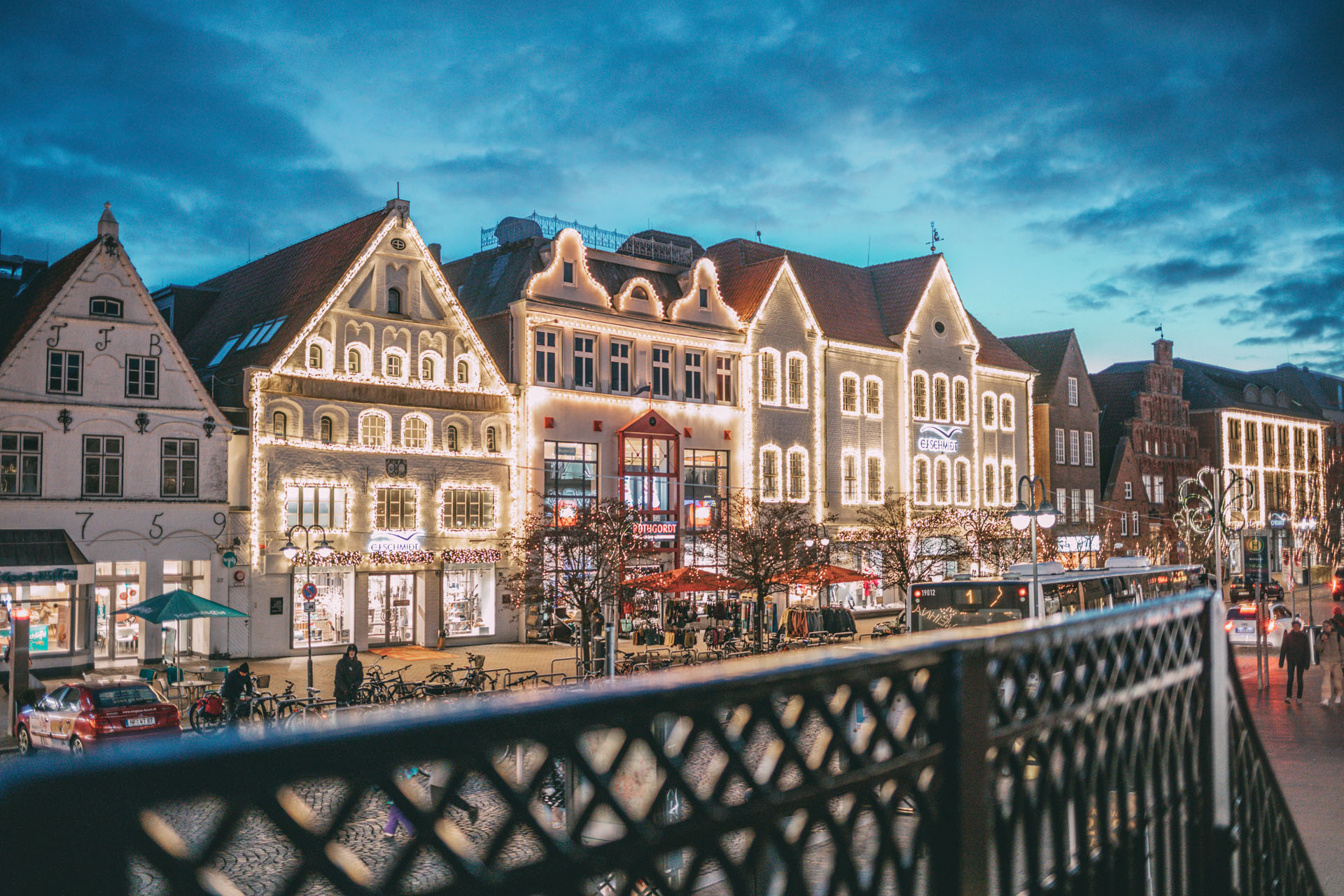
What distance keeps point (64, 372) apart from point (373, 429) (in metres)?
9.47

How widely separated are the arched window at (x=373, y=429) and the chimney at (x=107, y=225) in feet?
30.4

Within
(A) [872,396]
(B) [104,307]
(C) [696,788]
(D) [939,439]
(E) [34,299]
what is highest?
(E) [34,299]

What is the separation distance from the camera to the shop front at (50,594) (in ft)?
106

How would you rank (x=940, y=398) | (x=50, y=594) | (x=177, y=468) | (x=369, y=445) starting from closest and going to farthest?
(x=50, y=594)
(x=177, y=468)
(x=369, y=445)
(x=940, y=398)

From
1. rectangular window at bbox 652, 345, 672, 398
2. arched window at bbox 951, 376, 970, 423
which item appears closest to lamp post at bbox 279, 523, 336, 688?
rectangular window at bbox 652, 345, 672, 398

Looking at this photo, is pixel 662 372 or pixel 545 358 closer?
pixel 545 358

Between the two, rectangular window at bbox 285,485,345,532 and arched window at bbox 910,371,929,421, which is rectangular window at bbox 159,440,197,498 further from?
arched window at bbox 910,371,929,421

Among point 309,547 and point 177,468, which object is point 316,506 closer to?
point 309,547

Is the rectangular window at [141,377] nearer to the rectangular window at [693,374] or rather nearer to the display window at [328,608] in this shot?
the display window at [328,608]

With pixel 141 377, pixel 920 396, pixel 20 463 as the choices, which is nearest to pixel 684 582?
pixel 141 377

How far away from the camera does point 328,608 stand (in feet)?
126

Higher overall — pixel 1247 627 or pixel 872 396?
pixel 872 396

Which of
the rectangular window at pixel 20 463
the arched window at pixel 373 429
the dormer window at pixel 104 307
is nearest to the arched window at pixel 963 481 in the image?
the arched window at pixel 373 429

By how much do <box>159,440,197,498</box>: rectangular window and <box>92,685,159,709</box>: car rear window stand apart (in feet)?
51.9
